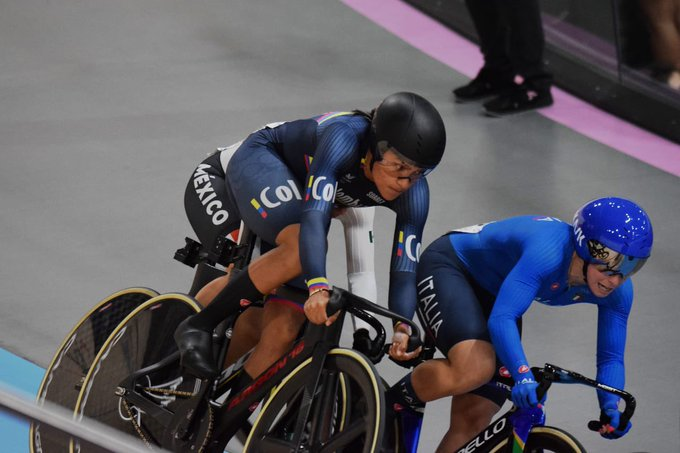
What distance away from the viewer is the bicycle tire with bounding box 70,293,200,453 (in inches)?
164

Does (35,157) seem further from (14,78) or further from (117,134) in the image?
(14,78)

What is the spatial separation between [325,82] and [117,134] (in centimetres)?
179

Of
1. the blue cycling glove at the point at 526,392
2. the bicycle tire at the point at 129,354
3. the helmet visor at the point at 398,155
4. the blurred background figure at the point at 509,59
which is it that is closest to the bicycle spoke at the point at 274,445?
the bicycle tire at the point at 129,354

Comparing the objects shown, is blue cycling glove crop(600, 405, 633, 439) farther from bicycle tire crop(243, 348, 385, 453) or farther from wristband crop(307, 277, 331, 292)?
wristband crop(307, 277, 331, 292)

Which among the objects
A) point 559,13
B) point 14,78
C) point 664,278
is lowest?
point 664,278

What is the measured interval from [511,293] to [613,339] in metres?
0.39

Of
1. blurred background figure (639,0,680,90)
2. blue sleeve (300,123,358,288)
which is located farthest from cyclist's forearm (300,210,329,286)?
blurred background figure (639,0,680,90)

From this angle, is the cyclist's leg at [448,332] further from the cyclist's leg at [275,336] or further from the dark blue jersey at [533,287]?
the cyclist's leg at [275,336]

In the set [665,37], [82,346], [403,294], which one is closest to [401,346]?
[403,294]

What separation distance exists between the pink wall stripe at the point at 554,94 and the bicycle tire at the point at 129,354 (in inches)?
181

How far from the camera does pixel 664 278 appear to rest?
637 centimetres

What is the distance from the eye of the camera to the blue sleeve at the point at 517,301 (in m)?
3.59

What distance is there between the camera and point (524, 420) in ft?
11.8

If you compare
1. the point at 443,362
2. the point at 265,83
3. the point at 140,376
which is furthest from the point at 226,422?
the point at 265,83
